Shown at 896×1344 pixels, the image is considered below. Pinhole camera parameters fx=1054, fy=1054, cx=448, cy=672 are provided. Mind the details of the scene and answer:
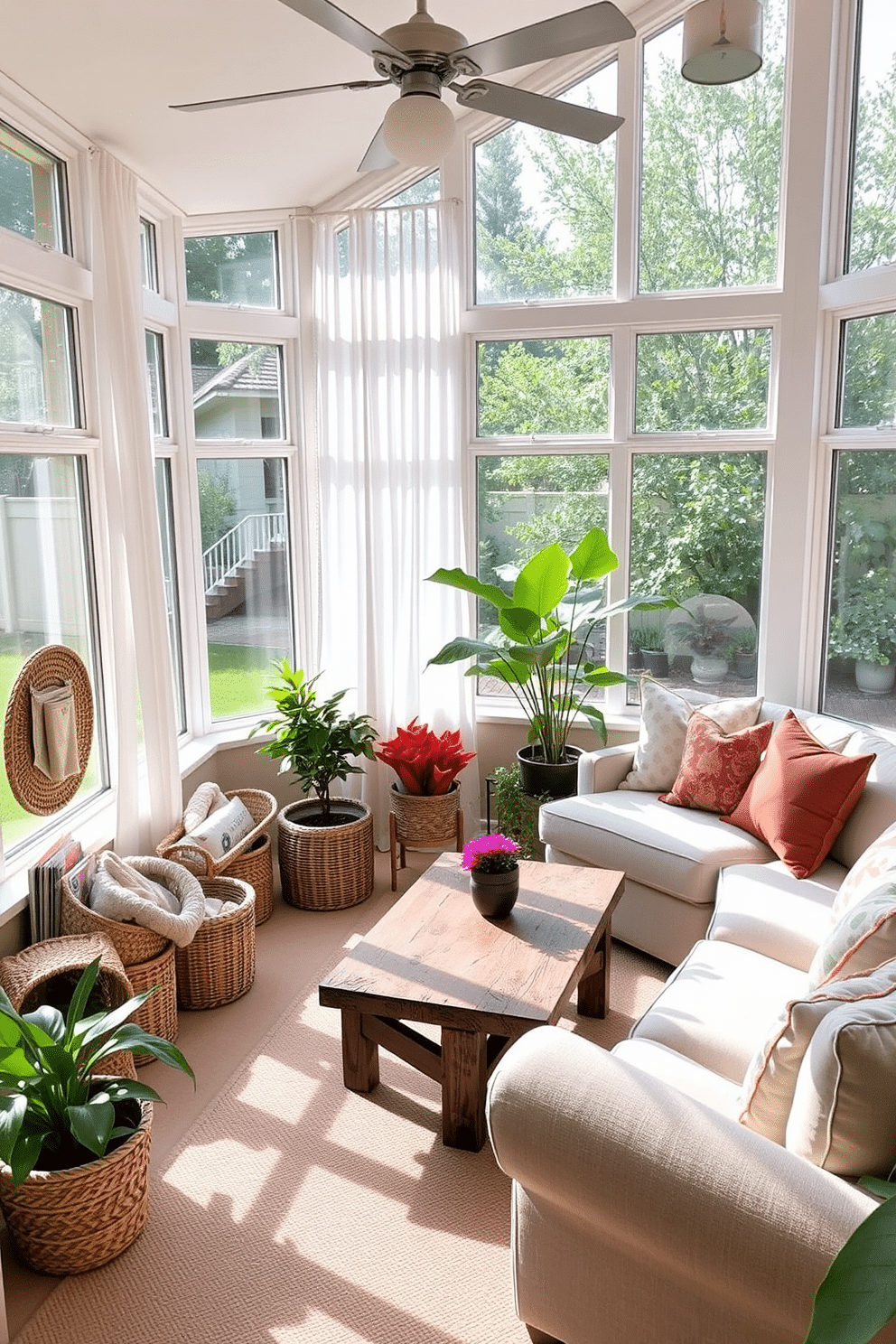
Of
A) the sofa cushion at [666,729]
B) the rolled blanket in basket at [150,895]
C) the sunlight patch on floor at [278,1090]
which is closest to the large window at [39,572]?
the rolled blanket in basket at [150,895]

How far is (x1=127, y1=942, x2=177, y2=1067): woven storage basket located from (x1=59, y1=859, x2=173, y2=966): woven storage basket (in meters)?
0.03

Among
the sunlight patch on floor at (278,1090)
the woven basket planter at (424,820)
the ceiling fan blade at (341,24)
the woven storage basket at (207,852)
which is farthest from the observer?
the woven basket planter at (424,820)

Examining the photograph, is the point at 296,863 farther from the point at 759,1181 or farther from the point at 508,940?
the point at 759,1181

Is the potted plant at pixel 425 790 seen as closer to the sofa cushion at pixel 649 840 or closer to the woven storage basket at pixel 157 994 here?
the sofa cushion at pixel 649 840

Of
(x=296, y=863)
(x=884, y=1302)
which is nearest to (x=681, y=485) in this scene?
(x=296, y=863)

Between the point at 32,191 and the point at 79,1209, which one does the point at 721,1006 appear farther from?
the point at 32,191

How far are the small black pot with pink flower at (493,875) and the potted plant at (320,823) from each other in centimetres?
130

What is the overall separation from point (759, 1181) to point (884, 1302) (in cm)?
61

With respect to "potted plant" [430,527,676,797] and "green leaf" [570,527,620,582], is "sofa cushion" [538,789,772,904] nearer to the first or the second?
"potted plant" [430,527,676,797]

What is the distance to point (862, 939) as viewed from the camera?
2.11 metres

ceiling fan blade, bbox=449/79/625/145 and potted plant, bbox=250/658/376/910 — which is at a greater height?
ceiling fan blade, bbox=449/79/625/145

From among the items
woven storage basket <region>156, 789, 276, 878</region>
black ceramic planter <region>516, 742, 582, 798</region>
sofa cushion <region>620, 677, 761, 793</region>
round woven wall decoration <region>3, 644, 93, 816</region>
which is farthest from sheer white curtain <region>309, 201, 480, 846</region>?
round woven wall decoration <region>3, 644, 93, 816</region>

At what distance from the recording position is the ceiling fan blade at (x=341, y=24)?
206 cm

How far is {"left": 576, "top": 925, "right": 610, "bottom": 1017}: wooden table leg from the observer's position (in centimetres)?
335
